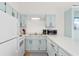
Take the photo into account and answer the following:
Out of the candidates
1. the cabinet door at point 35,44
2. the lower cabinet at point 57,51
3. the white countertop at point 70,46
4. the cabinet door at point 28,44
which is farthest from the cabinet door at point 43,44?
the white countertop at point 70,46

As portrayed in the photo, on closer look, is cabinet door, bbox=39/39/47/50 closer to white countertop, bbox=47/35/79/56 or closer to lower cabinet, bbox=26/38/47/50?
lower cabinet, bbox=26/38/47/50

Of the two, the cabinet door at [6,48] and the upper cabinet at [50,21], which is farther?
the upper cabinet at [50,21]

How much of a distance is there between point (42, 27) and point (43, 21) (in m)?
0.31

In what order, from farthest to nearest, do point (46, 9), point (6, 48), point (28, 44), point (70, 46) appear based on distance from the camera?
point (46, 9)
point (28, 44)
point (70, 46)
point (6, 48)

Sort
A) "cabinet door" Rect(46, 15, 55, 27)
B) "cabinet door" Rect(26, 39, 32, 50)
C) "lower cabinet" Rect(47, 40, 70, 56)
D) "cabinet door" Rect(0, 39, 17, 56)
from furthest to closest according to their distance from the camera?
"cabinet door" Rect(46, 15, 55, 27) → "cabinet door" Rect(26, 39, 32, 50) → "lower cabinet" Rect(47, 40, 70, 56) → "cabinet door" Rect(0, 39, 17, 56)

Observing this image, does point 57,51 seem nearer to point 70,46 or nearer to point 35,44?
point 70,46

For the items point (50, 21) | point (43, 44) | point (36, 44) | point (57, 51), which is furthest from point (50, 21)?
point (57, 51)

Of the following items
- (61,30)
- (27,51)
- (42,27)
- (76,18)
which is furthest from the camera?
(42,27)

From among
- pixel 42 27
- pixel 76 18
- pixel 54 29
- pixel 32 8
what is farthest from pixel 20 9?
pixel 76 18

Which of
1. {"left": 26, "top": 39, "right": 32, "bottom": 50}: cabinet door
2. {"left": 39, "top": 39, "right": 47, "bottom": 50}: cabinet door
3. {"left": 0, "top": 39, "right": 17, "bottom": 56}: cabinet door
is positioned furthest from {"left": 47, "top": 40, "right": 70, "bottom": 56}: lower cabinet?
{"left": 26, "top": 39, "right": 32, "bottom": 50}: cabinet door

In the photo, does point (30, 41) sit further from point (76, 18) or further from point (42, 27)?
point (76, 18)

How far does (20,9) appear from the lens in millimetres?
5672

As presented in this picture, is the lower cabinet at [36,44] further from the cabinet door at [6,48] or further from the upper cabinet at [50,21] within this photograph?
the cabinet door at [6,48]

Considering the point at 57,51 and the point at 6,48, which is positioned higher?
the point at 6,48
